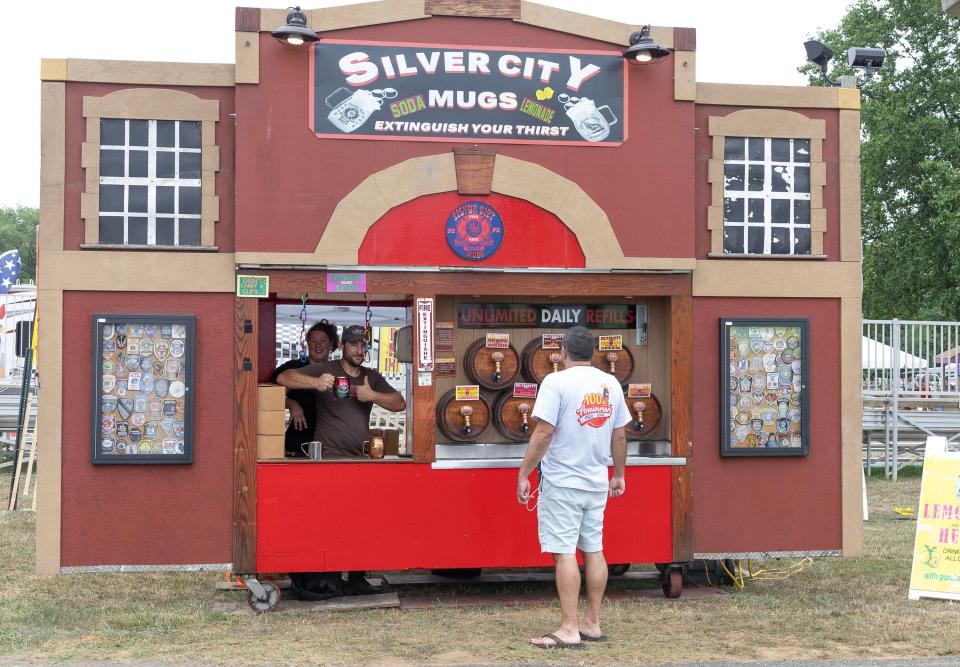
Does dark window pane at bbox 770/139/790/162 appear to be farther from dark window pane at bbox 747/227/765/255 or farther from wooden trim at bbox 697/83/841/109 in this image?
dark window pane at bbox 747/227/765/255

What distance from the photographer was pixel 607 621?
287 inches

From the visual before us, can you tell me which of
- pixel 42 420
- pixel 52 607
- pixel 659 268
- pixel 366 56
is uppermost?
pixel 366 56

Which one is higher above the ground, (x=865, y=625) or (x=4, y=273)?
(x=4, y=273)

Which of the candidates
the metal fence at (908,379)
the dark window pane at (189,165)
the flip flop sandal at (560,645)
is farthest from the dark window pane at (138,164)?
the metal fence at (908,379)

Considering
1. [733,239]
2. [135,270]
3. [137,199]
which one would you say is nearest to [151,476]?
[135,270]

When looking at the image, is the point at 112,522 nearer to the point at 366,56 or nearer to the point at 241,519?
the point at 241,519

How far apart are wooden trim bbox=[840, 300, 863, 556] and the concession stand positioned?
0.06 ft

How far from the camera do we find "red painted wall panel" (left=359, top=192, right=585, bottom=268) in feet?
25.5

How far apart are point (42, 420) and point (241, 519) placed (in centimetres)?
143

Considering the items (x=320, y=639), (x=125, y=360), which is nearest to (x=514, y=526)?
(x=320, y=639)

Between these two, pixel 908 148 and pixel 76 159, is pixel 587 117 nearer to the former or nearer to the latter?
pixel 76 159

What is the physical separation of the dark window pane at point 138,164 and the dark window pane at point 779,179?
433 cm

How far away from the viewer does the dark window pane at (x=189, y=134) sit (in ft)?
25.3

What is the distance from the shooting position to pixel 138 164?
768cm
